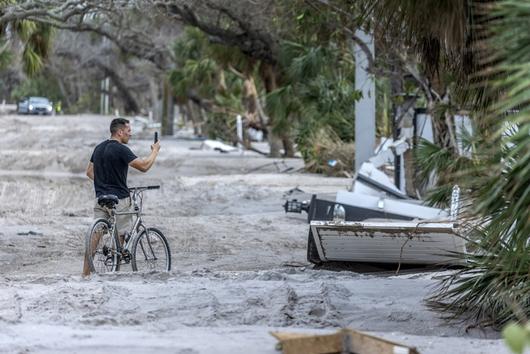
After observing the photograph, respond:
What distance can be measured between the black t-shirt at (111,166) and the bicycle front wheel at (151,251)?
50 cm

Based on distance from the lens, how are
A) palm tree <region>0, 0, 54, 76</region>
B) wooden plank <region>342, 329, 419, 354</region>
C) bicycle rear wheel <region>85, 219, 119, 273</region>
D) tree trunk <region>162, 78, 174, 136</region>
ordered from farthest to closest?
1. tree trunk <region>162, 78, 174, 136</region>
2. palm tree <region>0, 0, 54, 76</region>
3. bicycle rear wheel <region>85, 219, 119, 273</region>
4. wooden plank <region>342, 329, 419, 354</region>

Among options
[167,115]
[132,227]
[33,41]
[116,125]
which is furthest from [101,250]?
[167,115]

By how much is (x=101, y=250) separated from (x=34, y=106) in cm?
8145

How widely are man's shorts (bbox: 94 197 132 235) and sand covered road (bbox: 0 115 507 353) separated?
59cm

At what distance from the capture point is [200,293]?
10.2m

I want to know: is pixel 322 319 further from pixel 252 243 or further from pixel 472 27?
pixel 252 243

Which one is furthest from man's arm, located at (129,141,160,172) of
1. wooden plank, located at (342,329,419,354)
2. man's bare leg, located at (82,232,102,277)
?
wooden plank, located at (342,329,419,354)

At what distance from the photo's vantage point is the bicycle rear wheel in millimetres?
Result: 11453

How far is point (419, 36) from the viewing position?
32.1ft

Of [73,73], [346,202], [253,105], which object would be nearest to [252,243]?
[346,202]

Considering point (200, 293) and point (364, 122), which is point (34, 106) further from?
point (200, 293)

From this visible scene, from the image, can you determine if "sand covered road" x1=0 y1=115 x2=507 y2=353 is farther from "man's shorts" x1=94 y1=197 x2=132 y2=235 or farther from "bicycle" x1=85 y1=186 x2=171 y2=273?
"man's shorts" x1=94 y1=197 x2=132 y2=235

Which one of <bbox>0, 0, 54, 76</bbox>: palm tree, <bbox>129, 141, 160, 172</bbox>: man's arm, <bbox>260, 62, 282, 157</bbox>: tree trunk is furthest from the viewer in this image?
<bbox>260, 62, 282, 157</bbox>: tree trunk

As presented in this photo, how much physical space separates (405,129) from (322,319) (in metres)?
13.2
